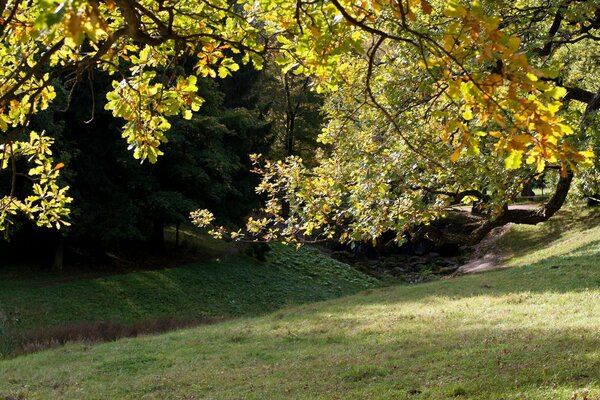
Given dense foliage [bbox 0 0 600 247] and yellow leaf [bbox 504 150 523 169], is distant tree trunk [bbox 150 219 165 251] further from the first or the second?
yellow leaf [bbox 504 150 523 169]

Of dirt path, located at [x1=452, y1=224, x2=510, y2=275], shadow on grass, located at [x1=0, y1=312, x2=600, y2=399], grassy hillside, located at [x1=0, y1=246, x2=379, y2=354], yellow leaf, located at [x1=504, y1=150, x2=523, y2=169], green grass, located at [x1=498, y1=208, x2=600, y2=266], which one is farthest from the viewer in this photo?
dirt path, located at [x1=452, y1=224, x2=510, y2=275]

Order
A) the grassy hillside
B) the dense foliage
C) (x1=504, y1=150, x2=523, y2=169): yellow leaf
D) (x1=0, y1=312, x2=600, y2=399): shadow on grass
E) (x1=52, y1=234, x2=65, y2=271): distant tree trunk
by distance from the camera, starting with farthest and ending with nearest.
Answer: (x1=52, y1=234, x2=65, y2=271): distant tree trunk < the grassy hillside < (x1=0, y1=312, x2=600, y2=399): shadow on grass < the dense foliage < (x1=504, y1=150, x2=523, y2=169): yellow leaf

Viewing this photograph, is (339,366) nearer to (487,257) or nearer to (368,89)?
(368,89)

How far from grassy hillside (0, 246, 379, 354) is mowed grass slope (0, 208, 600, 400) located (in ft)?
17.5

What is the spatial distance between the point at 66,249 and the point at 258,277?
7915 millimetres

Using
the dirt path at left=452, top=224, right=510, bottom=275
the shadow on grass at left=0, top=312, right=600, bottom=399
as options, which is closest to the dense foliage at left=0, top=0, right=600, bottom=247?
the shadow on grass at left=0, top=312, right=600, bottom=399

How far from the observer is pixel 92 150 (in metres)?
24.0

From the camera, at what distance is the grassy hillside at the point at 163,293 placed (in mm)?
20197

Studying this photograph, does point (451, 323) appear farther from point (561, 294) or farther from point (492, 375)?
point (492, 375)

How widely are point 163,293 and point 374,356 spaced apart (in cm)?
1449

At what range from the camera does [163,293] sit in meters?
23.6

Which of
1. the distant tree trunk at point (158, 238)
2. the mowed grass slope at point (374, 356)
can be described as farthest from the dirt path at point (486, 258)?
the distant tree trunk at point (158, 238)

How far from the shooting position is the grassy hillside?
20.2 metres

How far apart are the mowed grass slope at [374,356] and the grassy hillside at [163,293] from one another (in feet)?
17.5
